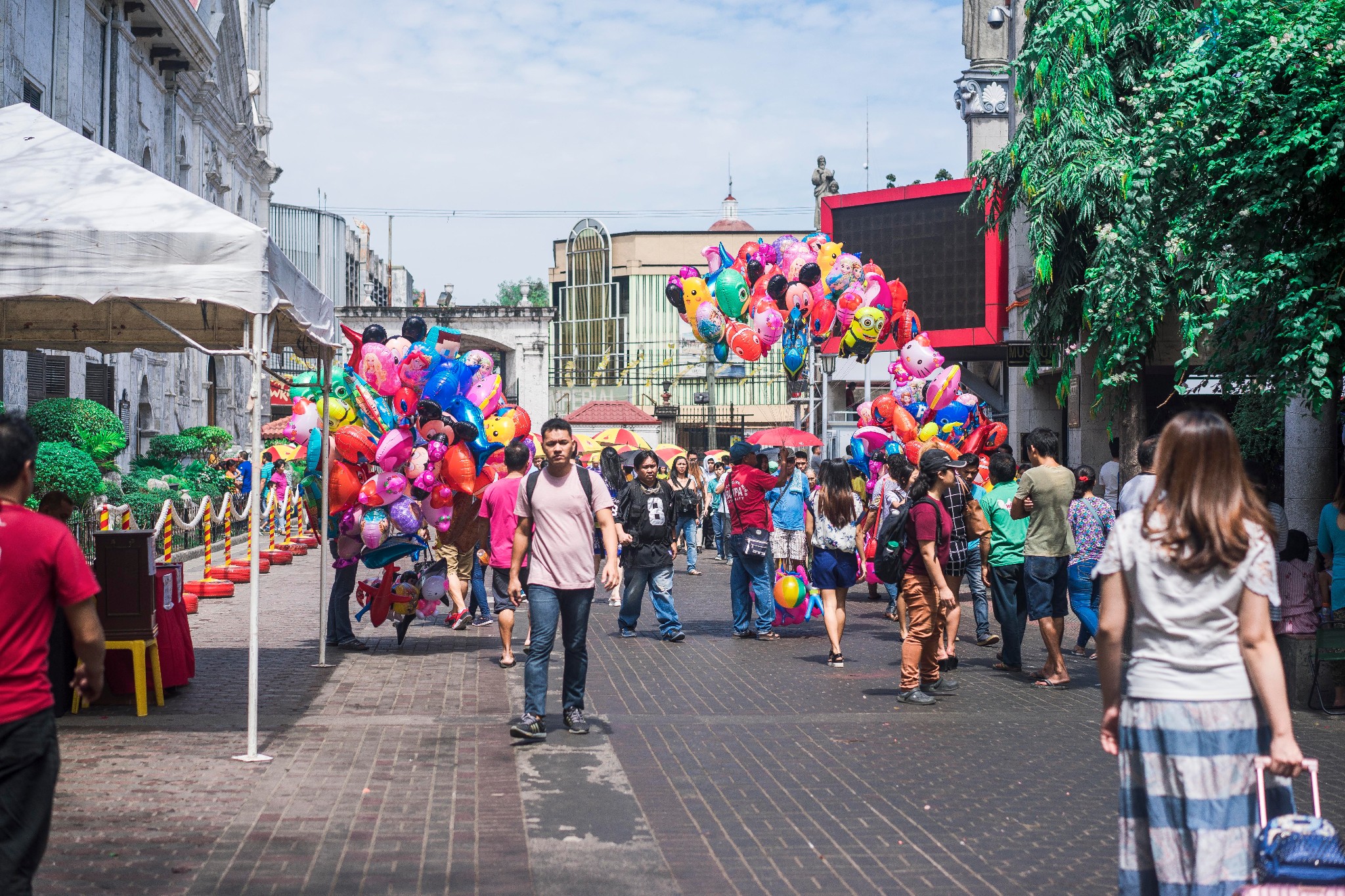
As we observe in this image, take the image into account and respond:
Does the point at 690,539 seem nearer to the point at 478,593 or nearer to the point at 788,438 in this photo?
the point at 788,438

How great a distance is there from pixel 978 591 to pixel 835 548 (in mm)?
2586

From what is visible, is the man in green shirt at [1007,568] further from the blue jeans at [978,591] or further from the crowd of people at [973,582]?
the blue jeans at [978,591]

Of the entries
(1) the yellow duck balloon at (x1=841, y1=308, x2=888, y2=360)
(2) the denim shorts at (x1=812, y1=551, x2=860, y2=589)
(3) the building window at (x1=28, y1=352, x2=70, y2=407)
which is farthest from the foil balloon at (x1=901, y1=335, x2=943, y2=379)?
(3) the building window at (x1=28, y1=352, x2=70, y2=407)

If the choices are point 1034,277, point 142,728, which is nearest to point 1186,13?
point 1034,277

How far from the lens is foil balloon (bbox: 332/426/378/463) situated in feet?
37.7

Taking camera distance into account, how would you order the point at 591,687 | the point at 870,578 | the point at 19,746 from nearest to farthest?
the point at 19,746 < the point at 591,687 < the point at 870,578

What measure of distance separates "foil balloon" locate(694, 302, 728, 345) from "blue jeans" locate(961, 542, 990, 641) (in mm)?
8065

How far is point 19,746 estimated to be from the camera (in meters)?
3.96

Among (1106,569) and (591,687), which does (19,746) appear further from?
(591,687)

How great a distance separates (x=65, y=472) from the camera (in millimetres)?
12164

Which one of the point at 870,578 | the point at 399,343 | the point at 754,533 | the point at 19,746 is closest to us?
the point at 19,746

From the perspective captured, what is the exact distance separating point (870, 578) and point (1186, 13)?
7.31m

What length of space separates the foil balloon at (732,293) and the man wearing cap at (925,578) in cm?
1079

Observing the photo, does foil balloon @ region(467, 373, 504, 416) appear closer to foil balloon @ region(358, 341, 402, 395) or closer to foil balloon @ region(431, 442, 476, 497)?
foil balloon @ region(431, 442, 476, 497)
